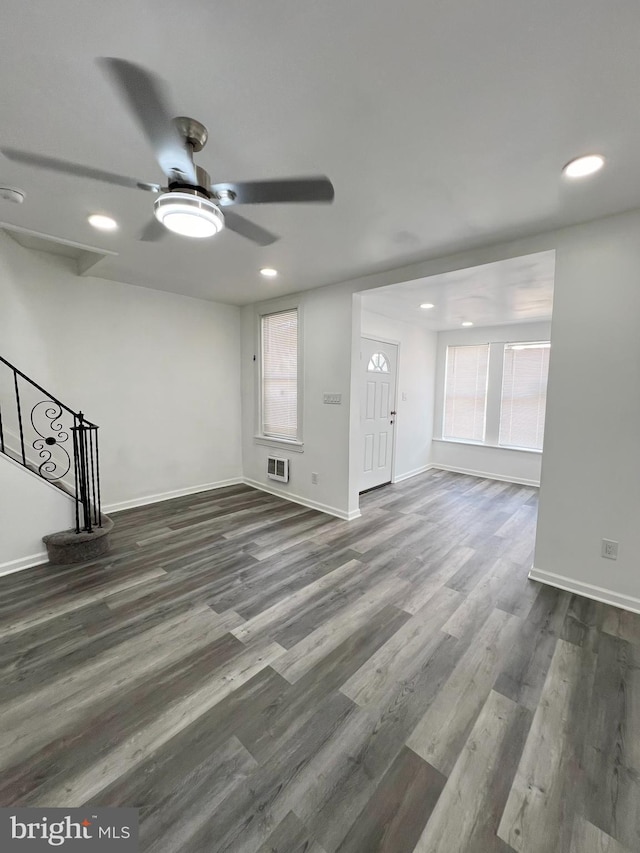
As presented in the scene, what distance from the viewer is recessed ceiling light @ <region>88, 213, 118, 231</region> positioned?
2506 millimetres

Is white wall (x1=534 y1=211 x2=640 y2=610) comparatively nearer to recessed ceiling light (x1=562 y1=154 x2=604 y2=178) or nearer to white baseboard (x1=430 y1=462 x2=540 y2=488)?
recessed ceiling light (x1=562 y1=154 x2=604 y2=178)

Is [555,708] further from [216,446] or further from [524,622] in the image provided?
[216,446]

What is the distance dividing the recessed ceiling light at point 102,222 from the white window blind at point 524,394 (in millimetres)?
5512

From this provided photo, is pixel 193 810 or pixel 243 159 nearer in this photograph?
pixel 193 810

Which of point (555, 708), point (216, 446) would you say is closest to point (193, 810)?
point (555, 708)

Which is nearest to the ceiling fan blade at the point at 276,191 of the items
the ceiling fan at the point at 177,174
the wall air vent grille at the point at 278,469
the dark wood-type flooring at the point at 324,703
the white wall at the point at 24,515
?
the ceiling fan at the point at 177,174

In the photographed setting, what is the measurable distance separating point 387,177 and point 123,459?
402 cm

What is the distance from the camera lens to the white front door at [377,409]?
4969 millimetres

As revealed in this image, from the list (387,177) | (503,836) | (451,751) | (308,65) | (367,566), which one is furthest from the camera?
(367,566)

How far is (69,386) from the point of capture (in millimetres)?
3781

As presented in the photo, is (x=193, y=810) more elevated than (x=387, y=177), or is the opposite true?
(x=387, y=177)

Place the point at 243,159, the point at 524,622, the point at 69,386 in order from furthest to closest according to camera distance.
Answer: the point at 69,386 < the point at 524,622 < the point at 243,159

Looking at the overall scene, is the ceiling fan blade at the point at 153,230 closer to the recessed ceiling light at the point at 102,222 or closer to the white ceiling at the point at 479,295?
the recessed ceiling light at the point at 102,222

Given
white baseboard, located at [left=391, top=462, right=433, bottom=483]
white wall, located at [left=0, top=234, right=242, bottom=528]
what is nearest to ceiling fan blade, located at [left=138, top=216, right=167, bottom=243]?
white wall, located at [left=0, top=234, right=242, bottom=528]
